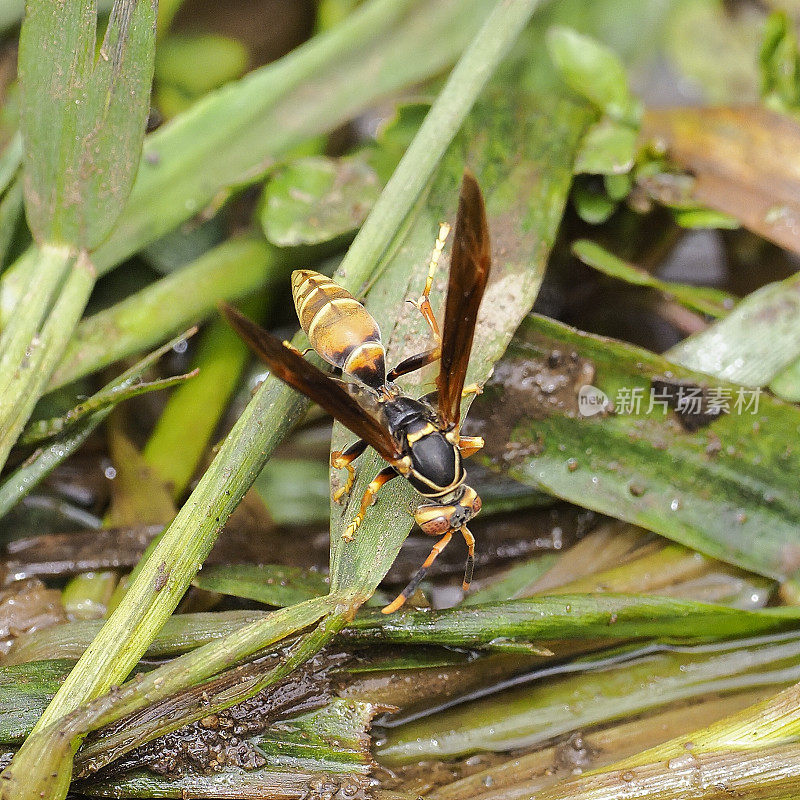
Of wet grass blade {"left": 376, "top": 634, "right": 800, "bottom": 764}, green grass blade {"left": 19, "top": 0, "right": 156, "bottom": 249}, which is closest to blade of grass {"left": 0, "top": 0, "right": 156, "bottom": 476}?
green grass blade {"left": 19, "top": 0, "right": 156, "bottom": 249}

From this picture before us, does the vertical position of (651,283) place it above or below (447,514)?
above

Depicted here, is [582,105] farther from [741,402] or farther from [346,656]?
[346,656]

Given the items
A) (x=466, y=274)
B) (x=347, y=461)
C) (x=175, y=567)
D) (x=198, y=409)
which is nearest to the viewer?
(x=175, y=567)

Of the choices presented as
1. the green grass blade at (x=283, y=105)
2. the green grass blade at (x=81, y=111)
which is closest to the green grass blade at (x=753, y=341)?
the green grass blade at (x=283, y=105)

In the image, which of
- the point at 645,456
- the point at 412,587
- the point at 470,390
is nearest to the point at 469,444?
the point at 470,390

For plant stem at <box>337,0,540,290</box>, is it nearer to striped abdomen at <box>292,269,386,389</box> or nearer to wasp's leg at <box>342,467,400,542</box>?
striped abdomen at <box>292,269,386,389</box>

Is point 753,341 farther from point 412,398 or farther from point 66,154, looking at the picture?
point 66,154
